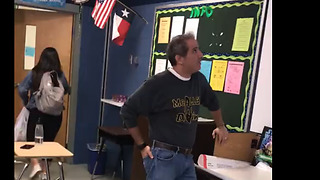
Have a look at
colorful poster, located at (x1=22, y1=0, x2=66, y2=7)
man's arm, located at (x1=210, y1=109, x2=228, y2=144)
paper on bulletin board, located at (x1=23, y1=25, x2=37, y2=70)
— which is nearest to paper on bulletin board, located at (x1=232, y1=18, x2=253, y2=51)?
man's arm, located at (x1=210, y1=109, x2=228, y2=144)

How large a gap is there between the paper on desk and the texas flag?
7.23ft

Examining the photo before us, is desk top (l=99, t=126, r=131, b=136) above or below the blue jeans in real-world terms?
below

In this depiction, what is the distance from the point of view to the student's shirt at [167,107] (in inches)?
86.3

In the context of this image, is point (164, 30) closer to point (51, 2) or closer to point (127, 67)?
point (127, 67)

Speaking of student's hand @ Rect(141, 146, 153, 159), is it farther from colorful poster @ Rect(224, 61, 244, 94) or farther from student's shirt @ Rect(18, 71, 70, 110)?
student's shirt @ Rect(18, 71, 70, 110)

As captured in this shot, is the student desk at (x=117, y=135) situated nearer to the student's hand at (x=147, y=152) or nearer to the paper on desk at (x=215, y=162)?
the paper on desk at (x=215, y=162)

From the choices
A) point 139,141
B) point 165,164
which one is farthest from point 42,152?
point 165,164

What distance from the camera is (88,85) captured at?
4992mm

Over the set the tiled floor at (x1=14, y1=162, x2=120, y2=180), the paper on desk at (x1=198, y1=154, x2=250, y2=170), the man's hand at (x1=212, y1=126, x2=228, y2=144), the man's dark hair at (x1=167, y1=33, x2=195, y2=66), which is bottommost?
the tiled floor at (x1=14, y1=162, x2=120, y2=180)

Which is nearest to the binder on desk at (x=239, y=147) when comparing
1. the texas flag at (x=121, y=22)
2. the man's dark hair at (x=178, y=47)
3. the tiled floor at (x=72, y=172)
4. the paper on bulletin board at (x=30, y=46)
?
the man's dark hair at (x=178, y=47)

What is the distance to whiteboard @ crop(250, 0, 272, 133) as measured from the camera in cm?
270

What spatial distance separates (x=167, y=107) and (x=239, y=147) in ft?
2.45

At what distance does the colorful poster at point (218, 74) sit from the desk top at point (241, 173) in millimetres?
875
